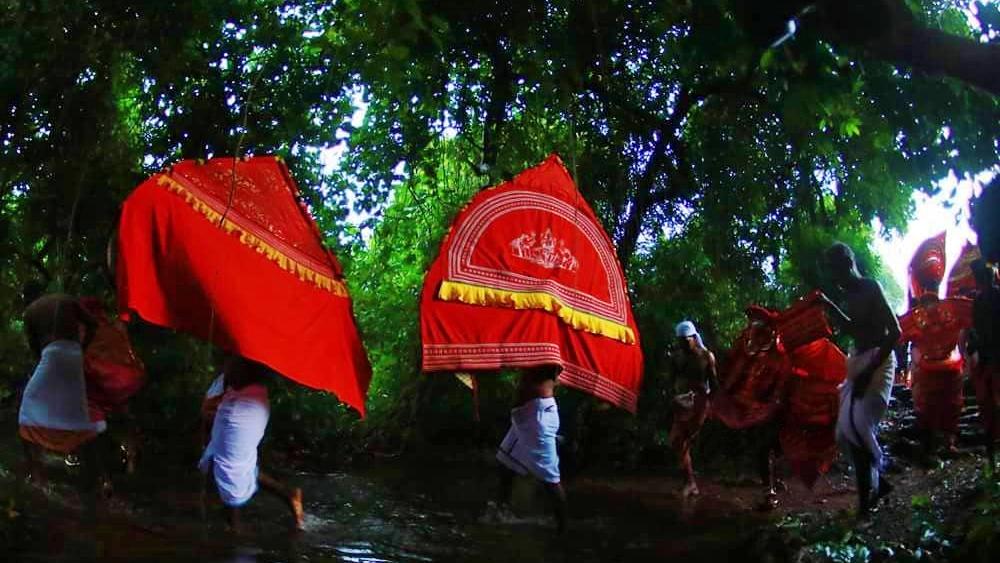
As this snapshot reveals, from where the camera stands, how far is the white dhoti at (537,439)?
6.68 metres

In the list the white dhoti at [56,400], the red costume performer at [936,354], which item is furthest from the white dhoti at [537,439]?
the red costume performer at [936,354]

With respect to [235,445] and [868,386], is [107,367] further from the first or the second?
[868,386]

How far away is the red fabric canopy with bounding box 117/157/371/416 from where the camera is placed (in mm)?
5371

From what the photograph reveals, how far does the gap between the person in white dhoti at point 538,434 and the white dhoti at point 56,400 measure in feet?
10.2

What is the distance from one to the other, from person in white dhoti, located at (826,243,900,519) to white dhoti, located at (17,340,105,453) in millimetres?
5377

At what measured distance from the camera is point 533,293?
246 inches

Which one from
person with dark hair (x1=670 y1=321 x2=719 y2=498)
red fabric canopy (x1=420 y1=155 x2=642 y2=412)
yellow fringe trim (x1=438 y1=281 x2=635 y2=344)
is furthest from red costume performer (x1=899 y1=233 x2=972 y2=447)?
yellow fringe trim (x1=438 y1=281 x2=635 y2=344)

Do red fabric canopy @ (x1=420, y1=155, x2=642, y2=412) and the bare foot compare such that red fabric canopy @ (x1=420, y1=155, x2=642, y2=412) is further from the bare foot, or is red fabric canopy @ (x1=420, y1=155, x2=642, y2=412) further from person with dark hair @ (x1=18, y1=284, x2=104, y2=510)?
person with dark hair @ (x1=18, y1=284, x2=104, y2=510)

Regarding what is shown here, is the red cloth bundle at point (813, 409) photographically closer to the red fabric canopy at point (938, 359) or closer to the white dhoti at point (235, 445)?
the red fabric canopy at point (938, 359)

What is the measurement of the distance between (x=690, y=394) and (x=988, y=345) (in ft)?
10.5

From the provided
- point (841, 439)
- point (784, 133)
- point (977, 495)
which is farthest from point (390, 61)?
point (784, 133)

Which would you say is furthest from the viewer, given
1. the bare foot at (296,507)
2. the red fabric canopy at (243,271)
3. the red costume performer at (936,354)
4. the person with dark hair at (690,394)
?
the person with dark hair at (690,394)

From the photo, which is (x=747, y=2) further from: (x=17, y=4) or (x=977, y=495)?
(x=17, y=4)

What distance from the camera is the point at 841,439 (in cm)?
658
